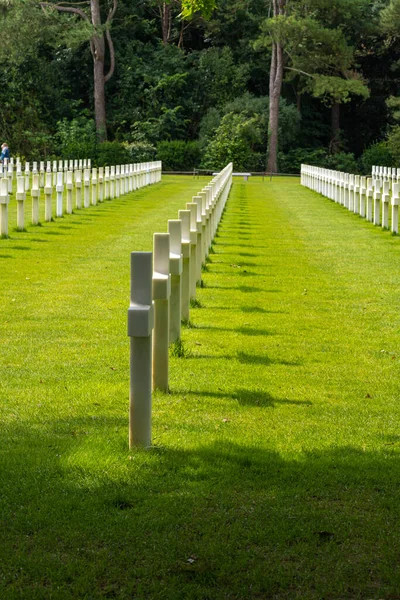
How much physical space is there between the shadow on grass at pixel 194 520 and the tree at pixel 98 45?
57180 mm

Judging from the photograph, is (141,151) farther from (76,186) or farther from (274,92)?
(76,186)

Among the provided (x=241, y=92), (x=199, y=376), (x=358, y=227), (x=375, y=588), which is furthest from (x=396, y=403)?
(x=241, y=92)

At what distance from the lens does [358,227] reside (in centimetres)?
2609


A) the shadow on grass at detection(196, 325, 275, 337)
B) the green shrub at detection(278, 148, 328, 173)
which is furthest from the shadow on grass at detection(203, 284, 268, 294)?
the green shrub at detection(278, 148, 328, 173)

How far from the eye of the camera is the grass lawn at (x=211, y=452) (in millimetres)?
4910

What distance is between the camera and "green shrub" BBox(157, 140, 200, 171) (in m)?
66.9

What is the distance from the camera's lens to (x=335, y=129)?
7300 cm

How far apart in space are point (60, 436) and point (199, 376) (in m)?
2.10

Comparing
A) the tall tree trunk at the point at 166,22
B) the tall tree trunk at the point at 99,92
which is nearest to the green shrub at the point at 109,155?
the tall tree trunk at the point at 99,92

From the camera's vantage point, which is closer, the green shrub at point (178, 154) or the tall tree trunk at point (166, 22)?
the green shrub at point (178, 154)

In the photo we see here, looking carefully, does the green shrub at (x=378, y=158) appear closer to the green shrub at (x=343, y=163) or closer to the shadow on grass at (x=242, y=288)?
the green shrub at (x=343, y=163)

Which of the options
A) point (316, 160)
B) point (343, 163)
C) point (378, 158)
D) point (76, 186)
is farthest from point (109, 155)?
point (76, 186)

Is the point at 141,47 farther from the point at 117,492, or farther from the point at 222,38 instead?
the point at 117,492

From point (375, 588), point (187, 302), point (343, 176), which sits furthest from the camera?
point (343, 176)
